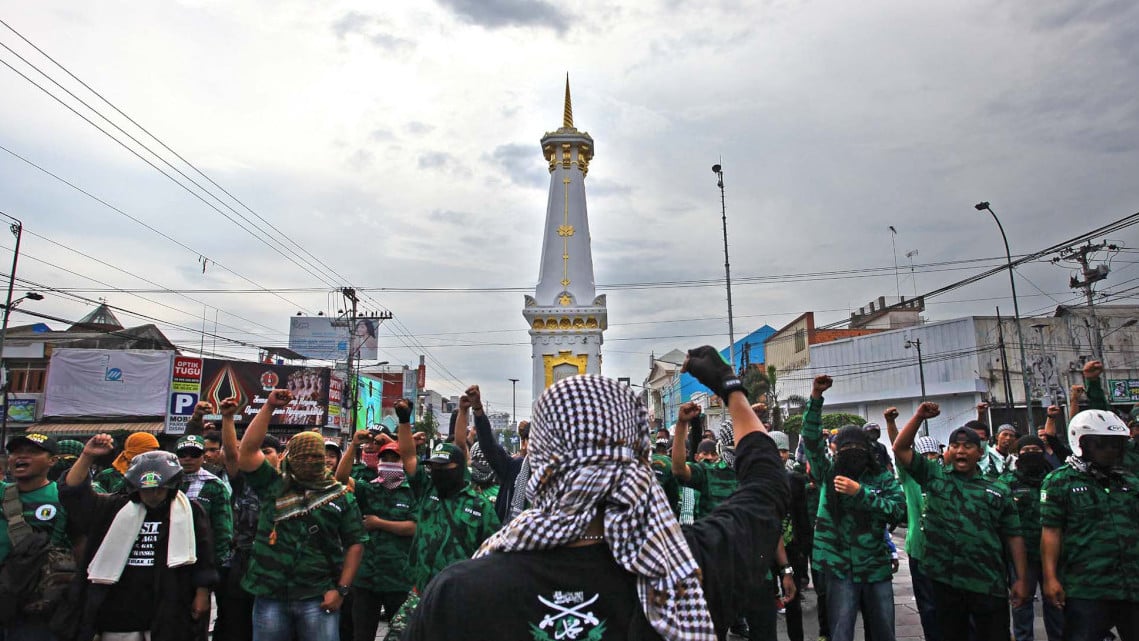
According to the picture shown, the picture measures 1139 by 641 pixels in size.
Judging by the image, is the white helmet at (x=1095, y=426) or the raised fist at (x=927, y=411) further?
the raised fist at (x=927, y=411)

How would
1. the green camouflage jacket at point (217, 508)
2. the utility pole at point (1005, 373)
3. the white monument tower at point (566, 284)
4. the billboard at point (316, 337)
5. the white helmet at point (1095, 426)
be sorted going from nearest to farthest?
1. the white helmet at point (1095, 426)
2. the green camouflage jacket at point (217, 508)
3. the white monument tower at point (566, 284)
4. the utility pole at point (1005, 373)
5. the billboard at point (316, 337)

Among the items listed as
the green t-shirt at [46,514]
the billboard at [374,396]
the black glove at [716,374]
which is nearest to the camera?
the black glove at [716,374]

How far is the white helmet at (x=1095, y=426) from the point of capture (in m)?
4.17

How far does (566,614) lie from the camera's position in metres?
1.55

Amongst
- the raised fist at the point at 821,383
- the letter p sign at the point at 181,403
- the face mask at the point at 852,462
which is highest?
the letter p sign at the point at 181,403

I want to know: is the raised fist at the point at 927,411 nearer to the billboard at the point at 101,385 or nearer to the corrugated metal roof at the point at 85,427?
the corrugated metal roof at the point at 85,427

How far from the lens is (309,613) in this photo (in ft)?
13.2

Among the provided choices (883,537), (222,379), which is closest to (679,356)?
(222,379)

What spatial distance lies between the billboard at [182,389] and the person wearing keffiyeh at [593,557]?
30.9m

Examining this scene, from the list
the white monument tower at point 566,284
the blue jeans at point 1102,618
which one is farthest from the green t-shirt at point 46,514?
the white monument tower at point 566,284

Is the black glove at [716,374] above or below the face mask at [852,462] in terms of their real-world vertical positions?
above

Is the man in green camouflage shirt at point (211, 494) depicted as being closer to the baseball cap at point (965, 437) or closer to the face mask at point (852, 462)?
the face mask at point (852, 462)

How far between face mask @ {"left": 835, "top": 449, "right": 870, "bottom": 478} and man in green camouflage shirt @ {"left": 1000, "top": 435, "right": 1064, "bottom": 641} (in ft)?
3.87

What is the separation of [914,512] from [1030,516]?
1.39 m
